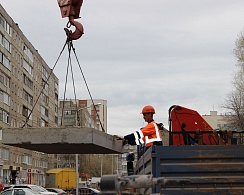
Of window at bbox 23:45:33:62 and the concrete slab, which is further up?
window at bbox 23:45:33:62

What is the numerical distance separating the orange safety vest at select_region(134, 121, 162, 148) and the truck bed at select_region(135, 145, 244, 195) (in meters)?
1.13

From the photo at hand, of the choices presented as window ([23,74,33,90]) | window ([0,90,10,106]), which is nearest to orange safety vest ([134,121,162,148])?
window ([0,90,10,106])

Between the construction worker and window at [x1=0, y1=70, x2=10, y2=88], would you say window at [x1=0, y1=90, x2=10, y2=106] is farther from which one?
the construction worker

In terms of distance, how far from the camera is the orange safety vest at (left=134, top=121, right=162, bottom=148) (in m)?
8.08

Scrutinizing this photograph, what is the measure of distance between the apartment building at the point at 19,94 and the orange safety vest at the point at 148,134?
42427 mm

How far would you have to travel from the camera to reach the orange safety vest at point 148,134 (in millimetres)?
8078

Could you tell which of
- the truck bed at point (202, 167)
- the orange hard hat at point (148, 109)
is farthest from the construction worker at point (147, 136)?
the truck bed at point (202, 167)

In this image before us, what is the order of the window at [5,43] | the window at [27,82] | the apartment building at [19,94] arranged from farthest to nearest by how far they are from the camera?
the window at [27,82]
the apartment building at [19,94]
the window at [5,43]

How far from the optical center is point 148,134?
26.7ft

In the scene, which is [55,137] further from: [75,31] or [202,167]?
[202,167]

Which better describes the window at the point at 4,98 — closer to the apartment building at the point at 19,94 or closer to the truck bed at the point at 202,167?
the apartment building at the point at 19,94

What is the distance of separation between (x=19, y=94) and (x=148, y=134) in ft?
202

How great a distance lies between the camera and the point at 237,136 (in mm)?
8461

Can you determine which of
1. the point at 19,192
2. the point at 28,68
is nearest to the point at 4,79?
the point at 28,68
